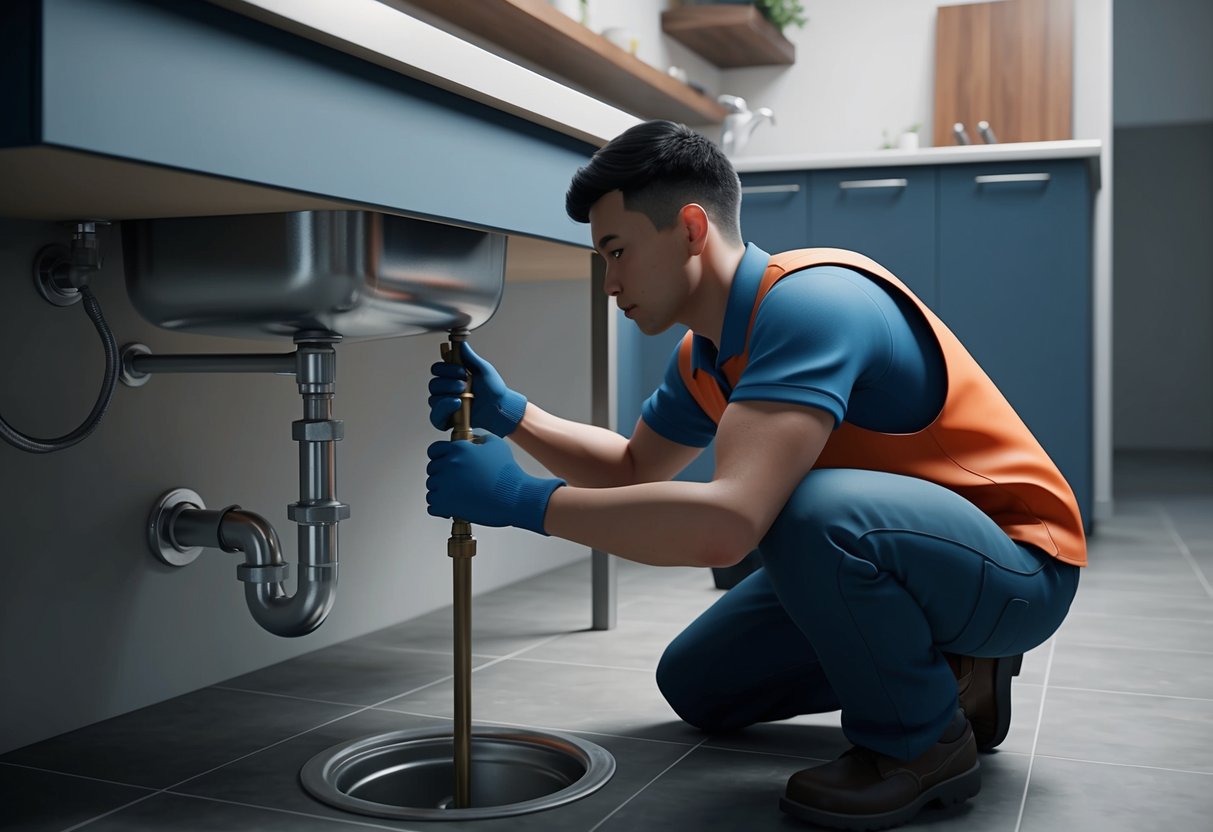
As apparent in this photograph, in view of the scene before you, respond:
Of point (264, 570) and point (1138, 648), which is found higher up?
point (264, 570)

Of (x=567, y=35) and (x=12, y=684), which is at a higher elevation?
(x=567, y=35)

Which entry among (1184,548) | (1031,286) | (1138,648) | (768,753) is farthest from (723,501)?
(1184,548)

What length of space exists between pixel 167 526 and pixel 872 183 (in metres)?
2.18

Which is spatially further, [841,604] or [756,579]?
[756,579]

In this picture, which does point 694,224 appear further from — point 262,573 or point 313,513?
point 262,573

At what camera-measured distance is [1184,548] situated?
10.3 feet

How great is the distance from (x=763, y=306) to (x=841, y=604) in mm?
304

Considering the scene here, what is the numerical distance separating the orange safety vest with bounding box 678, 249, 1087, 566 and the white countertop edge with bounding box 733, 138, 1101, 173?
1933 millimetres

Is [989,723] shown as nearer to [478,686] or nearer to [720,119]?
[478,686]

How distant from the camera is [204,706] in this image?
1639mm

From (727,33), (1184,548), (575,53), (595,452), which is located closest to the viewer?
(595,452)

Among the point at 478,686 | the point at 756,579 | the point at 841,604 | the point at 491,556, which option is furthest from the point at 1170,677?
the point at 491,556

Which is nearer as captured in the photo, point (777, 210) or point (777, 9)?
point (777, 210)

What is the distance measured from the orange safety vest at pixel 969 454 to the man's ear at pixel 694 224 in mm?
80
